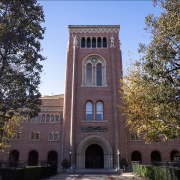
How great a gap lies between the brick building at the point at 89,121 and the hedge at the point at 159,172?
9148 millimetres

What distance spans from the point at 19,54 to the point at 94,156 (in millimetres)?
20903

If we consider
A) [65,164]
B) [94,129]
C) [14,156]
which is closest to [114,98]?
[94,129]

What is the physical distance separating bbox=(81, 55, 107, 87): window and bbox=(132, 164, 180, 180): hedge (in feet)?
48.4

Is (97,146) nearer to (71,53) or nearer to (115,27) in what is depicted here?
(71,53)

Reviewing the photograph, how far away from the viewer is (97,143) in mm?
28922

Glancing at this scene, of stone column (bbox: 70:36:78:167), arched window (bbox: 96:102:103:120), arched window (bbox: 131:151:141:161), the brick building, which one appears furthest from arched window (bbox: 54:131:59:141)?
arched window (bbox: 131:151:141:161)

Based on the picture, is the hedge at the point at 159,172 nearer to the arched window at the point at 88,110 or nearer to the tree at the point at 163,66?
the tree at the point at 163,66

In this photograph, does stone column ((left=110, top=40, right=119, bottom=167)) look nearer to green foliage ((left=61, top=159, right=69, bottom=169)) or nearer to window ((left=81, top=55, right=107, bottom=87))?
window ((left=81, top=55, right=107, bottom=87))

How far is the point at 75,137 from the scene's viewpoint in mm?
28594

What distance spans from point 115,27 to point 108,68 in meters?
7.30

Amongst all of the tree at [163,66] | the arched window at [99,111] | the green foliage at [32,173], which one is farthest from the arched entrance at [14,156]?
the tree at [163,66]

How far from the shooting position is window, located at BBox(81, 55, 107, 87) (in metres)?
31.4

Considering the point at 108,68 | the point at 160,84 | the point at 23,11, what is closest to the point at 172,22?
the point at 160,84

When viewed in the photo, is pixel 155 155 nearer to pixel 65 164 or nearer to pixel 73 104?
pixel 65 164
